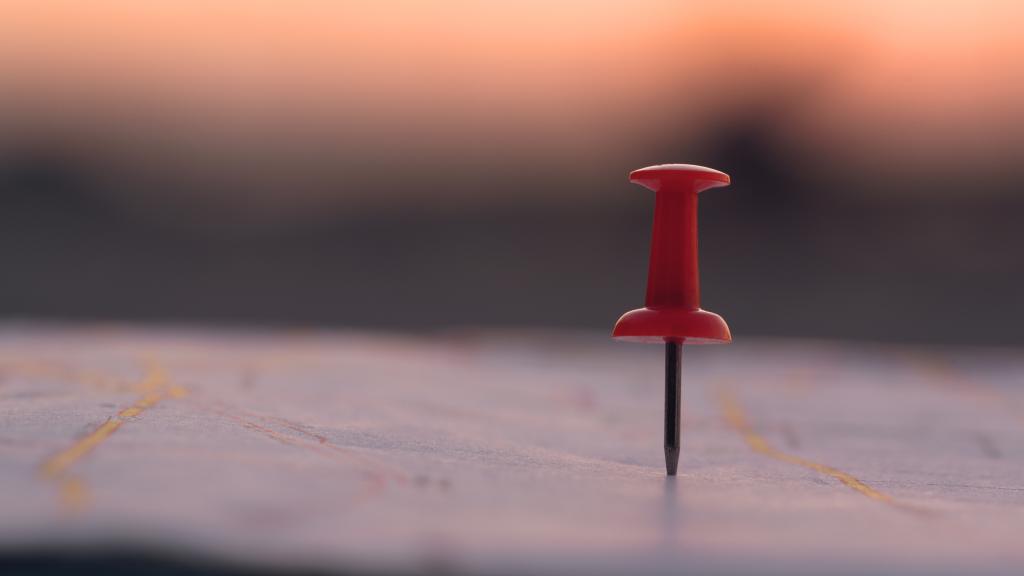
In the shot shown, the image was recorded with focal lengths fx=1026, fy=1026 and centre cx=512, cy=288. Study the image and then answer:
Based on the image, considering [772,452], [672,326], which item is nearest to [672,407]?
[672,326]

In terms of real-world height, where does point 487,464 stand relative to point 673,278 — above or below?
below

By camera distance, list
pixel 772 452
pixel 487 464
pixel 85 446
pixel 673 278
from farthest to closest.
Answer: pixel 772 452, pixel 673 278, pixel 487 464, pixel 85 446

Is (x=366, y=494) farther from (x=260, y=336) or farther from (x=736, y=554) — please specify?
(x=260, y=336)

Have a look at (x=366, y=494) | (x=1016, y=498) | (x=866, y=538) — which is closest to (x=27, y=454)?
(x=366, y=494)

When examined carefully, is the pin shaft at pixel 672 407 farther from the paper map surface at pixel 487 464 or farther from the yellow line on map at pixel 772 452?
the yellow line on map at pixel 772 452

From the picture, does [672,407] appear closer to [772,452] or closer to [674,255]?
[674,255]

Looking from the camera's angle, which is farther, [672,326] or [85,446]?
[672,326]

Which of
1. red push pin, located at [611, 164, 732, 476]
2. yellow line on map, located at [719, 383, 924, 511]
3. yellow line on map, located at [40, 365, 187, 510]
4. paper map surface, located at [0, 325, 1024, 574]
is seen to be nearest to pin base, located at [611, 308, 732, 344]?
red push pin, located at [611, 164, 732, 476]

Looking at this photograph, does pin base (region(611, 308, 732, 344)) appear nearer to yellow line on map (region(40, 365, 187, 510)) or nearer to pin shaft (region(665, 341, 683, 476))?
pin shaft (region(665, 341, 683, 476))
